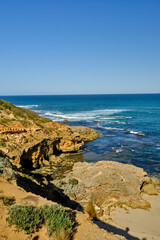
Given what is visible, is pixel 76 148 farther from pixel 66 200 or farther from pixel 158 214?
pixel 158 214

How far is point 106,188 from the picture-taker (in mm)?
18359

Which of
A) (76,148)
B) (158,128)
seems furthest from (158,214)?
(158,128)

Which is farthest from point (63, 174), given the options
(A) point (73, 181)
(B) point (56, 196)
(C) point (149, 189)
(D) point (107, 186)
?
(C) point (149, 189)

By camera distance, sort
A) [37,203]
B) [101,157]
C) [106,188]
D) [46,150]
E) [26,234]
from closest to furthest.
Result: [26,234] < [37,203] < [106,188] < [46,150] < [101,157]

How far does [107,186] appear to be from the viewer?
1852 cm

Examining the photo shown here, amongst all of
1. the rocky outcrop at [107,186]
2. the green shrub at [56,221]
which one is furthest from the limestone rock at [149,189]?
the green shrub at [56,221]

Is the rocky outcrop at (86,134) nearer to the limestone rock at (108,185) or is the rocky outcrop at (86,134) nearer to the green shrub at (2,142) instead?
the limestone rock at (108,185)

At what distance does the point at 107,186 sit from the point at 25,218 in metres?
12.9

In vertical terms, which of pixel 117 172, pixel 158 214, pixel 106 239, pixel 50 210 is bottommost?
pixel 158 214

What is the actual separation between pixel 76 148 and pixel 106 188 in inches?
637

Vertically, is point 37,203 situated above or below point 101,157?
above

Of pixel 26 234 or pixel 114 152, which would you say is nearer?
pixel 26 234

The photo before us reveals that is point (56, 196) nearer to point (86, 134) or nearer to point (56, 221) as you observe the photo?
point (56, 221)

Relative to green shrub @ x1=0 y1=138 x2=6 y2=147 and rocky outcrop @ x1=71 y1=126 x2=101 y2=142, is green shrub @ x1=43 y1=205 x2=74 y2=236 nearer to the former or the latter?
green shrub @ x1=0 y1=138 x2=6 y2=147
